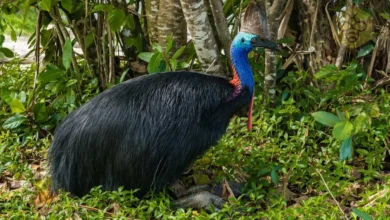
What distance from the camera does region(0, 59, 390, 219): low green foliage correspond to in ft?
11.1

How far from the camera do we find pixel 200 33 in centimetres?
399

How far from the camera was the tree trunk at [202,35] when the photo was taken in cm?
387

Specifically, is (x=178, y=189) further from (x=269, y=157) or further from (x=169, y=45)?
(x=169, y=45)

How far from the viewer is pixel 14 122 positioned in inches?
168

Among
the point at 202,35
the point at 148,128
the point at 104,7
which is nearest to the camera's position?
the point at 148,128

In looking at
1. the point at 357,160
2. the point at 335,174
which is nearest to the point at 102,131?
the point at 335,174

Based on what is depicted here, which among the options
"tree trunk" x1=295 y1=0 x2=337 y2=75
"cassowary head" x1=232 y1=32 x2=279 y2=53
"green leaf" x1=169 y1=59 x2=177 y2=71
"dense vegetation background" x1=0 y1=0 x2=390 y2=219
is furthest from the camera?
"tree trunk" x1=295 y1=0 x2=337 y2=75

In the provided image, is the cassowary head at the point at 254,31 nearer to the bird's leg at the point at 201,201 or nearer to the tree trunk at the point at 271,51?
the tree trunk at the point at 271,51

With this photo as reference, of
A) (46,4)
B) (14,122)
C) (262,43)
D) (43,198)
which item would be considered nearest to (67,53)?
(46,4)

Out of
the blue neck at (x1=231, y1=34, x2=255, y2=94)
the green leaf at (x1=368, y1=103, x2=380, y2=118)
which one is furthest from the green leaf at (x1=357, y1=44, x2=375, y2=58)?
the blue neck at (x1=231, y1=34, x2=255, y2=94)

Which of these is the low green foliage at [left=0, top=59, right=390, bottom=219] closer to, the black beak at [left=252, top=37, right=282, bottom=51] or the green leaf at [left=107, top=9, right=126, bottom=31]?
the green leaf at [left=107, top=9, right=126, bottom=31]

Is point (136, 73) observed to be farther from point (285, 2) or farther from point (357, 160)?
point (357, 160)

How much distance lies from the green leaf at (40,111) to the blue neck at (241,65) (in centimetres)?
132

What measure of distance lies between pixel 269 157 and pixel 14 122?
1.47 metres
